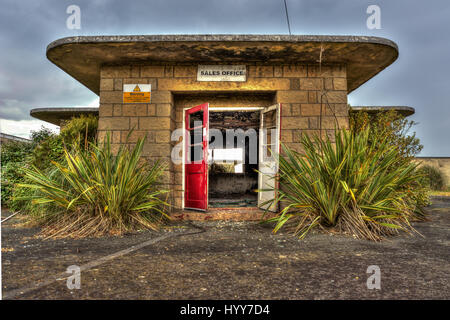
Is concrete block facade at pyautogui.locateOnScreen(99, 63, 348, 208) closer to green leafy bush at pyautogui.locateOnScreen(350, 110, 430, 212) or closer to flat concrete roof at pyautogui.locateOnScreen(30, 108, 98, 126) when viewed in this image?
green leafy bush at pyautogui.locateOnScreen(350, 110, 430, 212)

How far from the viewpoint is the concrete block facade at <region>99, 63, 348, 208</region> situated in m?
5.39

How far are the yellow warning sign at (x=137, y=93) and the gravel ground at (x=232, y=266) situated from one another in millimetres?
2594

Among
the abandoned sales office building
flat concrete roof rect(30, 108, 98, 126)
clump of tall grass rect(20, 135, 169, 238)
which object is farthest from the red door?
flat concrete roof rect(30, 108, 98, 126)

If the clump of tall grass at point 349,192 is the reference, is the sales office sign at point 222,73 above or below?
above

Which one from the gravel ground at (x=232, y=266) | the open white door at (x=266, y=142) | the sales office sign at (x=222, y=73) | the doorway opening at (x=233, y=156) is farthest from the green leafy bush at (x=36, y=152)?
the doorway opening at (x=233, y=156)

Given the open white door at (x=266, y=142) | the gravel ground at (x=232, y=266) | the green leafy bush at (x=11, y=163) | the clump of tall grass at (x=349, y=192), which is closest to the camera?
the gravel ground at (x=232, y=266)

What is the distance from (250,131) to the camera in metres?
11.7

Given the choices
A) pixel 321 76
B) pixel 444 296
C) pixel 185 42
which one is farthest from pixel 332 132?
pixel 444 296

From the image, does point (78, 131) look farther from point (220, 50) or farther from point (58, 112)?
point (58, 112)

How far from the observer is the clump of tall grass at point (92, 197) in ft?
12.9

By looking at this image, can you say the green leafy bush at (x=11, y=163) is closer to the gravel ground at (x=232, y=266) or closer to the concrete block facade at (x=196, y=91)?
the concrete block facade at (x=196, y=91)

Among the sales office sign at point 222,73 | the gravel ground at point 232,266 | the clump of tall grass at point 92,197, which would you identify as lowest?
the gravel ground at point 232,266

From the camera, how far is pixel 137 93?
5.47m
